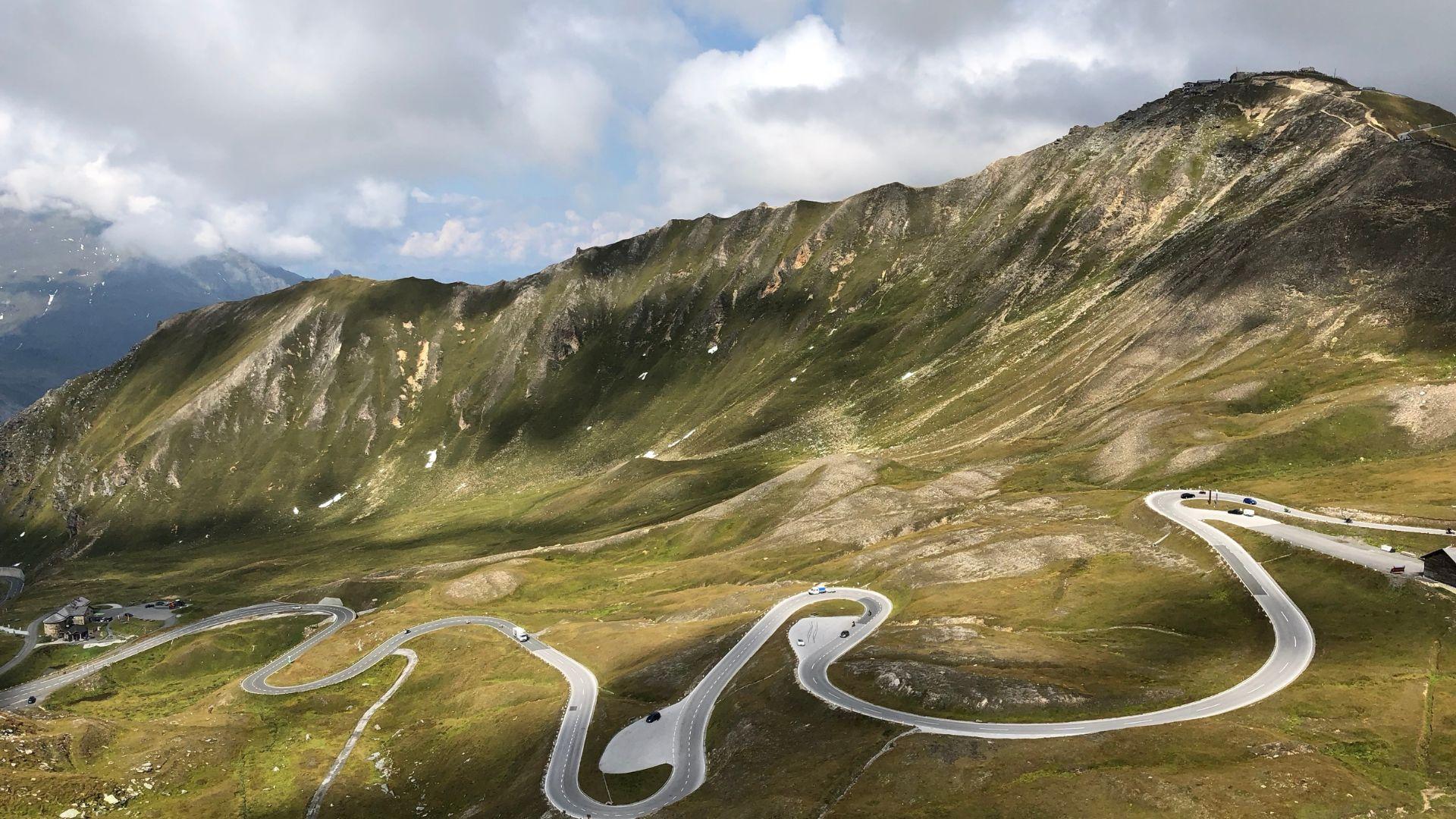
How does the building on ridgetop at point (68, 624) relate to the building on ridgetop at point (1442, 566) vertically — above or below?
below

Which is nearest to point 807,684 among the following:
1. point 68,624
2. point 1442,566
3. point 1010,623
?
point 1010,623

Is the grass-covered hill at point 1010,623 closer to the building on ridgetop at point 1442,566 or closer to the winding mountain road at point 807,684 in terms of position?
the winding mountain road at point 807,684

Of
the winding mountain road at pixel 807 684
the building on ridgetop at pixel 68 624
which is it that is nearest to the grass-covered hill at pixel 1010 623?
the winding mountain road at pixel 807 684

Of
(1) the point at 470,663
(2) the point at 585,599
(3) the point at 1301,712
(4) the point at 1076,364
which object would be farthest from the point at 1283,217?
(1) the point at 470,663

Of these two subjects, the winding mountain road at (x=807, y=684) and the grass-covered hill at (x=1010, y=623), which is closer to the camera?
the grass-covered hill at (x=1010, y=623)

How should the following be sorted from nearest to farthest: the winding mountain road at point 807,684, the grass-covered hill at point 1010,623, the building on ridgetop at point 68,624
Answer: the grass-covered hill at point 1010,623 < the winding mountain road at point 807,684 < the building on ridgetop at point 68,624

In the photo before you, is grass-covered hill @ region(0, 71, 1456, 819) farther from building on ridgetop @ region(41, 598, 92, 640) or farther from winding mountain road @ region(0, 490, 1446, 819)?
building on ridgetop @ region(41, 598, 92, 640)
